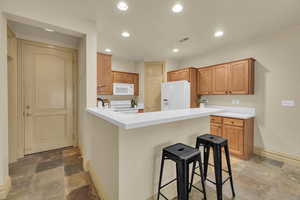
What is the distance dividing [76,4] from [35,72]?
1864 millimetres

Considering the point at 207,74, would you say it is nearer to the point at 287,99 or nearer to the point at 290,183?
the point at 287,99

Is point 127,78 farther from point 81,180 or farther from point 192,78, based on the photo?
point 81,180

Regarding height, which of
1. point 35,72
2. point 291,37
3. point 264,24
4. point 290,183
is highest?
point 264,24

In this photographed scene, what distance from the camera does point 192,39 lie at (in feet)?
10.3

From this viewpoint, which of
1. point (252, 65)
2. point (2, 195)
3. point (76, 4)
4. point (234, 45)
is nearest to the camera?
point (2, 195)

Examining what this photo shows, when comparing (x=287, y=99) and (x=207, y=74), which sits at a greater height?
(x=207, y=74)

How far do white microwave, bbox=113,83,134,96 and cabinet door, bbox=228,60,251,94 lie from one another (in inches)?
120

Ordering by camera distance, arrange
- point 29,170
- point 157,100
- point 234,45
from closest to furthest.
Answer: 1. point 29,170
2. point 234,45
3. point 157,100

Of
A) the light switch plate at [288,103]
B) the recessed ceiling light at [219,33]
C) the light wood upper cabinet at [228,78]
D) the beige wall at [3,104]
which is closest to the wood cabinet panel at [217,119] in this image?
the light wood upper cabinet at [228,78]

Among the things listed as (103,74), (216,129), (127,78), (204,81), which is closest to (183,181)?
(216,129)

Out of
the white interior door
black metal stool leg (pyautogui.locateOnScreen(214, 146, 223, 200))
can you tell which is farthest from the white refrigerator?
the white interior door

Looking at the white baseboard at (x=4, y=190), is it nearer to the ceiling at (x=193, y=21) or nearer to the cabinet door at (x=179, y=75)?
the ceiling at (x=193, y=21)

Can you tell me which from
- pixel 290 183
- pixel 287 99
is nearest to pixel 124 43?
pixel 287 99

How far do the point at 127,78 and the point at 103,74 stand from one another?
1.73 m
